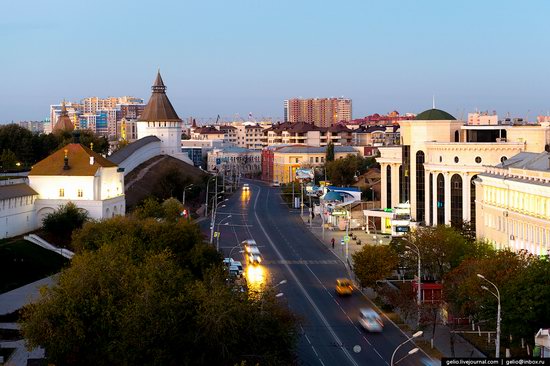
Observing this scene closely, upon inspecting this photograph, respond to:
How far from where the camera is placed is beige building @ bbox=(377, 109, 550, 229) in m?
70.3

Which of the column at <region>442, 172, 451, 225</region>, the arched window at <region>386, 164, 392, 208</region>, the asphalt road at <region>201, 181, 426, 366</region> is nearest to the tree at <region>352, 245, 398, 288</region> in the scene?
the asphalt road at <region>201, 181, 426, 366</region>

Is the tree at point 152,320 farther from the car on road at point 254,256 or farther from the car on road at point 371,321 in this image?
the car on road at point 254,256

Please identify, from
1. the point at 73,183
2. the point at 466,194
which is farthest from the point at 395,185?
the point at 73,183

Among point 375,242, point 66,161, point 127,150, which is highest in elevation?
point 127,150

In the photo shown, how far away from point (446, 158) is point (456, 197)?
285 cm

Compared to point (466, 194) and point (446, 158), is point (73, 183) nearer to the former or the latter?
point (446, 158)

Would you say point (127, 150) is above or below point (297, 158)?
above

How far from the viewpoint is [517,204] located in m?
53.0

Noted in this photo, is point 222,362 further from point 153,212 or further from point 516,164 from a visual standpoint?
point 153,212

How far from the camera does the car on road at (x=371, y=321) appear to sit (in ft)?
132

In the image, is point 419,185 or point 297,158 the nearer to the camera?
point 419,185

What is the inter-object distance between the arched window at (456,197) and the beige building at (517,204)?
8.54 m

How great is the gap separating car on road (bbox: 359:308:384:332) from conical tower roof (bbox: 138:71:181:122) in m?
81.5

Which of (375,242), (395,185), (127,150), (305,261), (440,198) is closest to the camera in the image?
(305,261)
